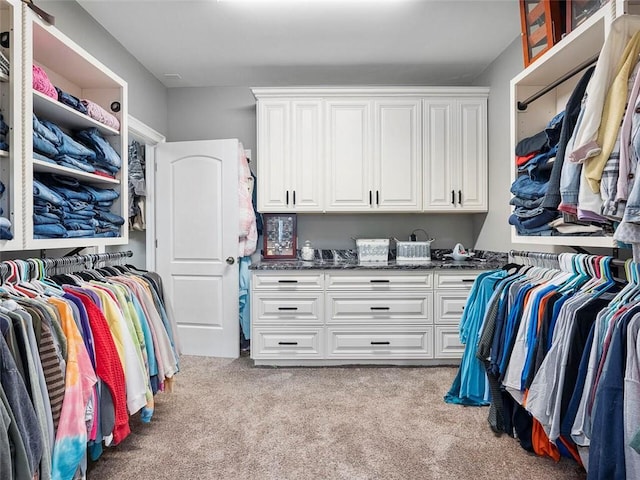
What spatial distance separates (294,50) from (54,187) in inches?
82.4

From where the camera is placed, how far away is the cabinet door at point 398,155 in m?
3.39

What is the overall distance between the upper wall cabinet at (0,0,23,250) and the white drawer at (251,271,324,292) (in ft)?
5.90

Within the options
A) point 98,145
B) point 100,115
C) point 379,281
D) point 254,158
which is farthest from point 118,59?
point 379,281

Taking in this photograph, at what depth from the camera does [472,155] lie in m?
3.42

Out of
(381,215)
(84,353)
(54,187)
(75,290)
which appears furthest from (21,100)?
(381,215)

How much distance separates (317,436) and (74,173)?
185cm

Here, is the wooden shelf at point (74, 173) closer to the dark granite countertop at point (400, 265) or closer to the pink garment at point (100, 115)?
the pink garment at point (100, 115)

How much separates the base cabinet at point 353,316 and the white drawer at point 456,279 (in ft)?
0.04

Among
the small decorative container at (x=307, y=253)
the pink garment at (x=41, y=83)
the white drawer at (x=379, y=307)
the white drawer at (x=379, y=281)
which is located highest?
the pink garment at (x=41, y=83)

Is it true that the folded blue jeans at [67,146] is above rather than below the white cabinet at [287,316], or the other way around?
above

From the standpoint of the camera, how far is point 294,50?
10.2ft

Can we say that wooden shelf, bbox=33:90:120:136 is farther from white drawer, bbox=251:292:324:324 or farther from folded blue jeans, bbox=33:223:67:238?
white drawer, bbox=251:292:324:324

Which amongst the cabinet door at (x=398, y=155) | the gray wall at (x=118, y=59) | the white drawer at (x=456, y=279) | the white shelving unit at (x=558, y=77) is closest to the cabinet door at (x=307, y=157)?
the cabinet door at (x=398, y=155)

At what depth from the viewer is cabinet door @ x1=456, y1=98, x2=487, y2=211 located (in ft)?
11.2
